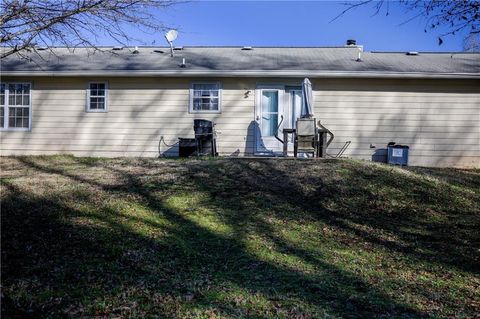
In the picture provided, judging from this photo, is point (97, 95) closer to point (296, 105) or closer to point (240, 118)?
point (240, 118)

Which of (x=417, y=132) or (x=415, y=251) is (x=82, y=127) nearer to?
(x=417, y=132)

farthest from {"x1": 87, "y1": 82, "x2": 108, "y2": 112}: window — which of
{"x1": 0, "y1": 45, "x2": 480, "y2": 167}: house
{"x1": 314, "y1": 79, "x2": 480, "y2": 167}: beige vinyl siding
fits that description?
{"x1": 314, "y1": 79, "x2": 480, "y2": 167}: beige vinyl siding

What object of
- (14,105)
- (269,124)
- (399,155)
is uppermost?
(14,105)

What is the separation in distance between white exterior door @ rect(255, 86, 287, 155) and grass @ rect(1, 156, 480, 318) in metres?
3.22

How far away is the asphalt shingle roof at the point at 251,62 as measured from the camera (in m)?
13.0

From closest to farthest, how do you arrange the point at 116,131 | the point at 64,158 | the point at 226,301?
1. the point at 226,301
2. the point at 64,158
3. the point at 116,131

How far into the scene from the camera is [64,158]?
1262 cm

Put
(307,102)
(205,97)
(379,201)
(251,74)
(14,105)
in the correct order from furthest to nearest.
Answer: (14,105), (205,97), (251,74), (307,102), (379,201)

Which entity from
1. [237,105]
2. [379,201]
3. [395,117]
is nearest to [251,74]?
[237,105]

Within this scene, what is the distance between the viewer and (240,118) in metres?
13.2

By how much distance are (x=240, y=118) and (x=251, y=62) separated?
1927mm

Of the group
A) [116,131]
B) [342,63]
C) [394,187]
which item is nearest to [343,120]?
[342,63]

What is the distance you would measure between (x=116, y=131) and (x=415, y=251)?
32.9 ft

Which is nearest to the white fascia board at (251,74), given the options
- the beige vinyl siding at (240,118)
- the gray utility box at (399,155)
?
the beige vinyl siding at (240,118)
